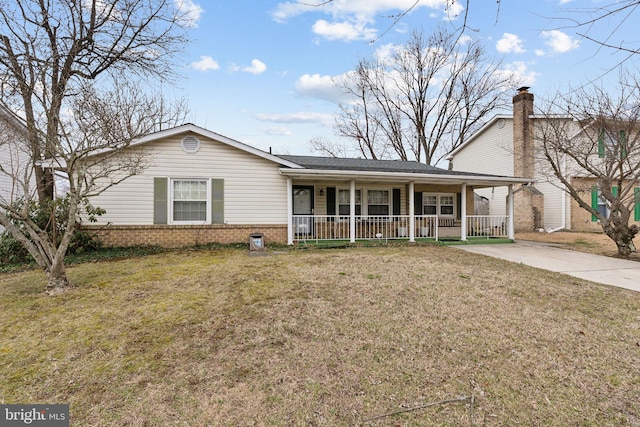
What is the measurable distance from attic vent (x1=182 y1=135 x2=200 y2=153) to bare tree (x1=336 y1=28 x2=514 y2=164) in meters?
17.8

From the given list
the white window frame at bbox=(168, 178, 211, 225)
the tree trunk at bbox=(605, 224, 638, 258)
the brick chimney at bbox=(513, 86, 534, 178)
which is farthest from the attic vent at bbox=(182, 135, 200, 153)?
the brick chimney at bbox=(513, 86, 534, 178)

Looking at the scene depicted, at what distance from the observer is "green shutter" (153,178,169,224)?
29.7ft

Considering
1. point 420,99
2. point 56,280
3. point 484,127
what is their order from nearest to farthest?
point 56,280, point 484,127, point 420,99

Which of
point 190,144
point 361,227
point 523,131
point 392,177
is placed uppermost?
point 523,131

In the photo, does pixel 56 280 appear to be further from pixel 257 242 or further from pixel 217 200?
pixel 217 200

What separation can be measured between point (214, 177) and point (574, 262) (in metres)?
9.65

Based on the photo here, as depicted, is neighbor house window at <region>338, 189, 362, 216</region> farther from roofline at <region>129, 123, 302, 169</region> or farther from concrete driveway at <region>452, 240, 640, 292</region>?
concrete driveway at <region>452, 240, 640, 292</region>

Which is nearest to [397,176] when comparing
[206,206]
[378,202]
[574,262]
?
[378,202]

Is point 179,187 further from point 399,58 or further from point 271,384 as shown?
point 399,58

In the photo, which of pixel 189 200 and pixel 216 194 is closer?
pixel 189 200

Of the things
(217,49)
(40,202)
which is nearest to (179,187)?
(40,202)

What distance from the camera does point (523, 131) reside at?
1524 cm

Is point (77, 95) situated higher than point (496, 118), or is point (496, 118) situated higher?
point (496, 118)

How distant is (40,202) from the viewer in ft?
28.3
